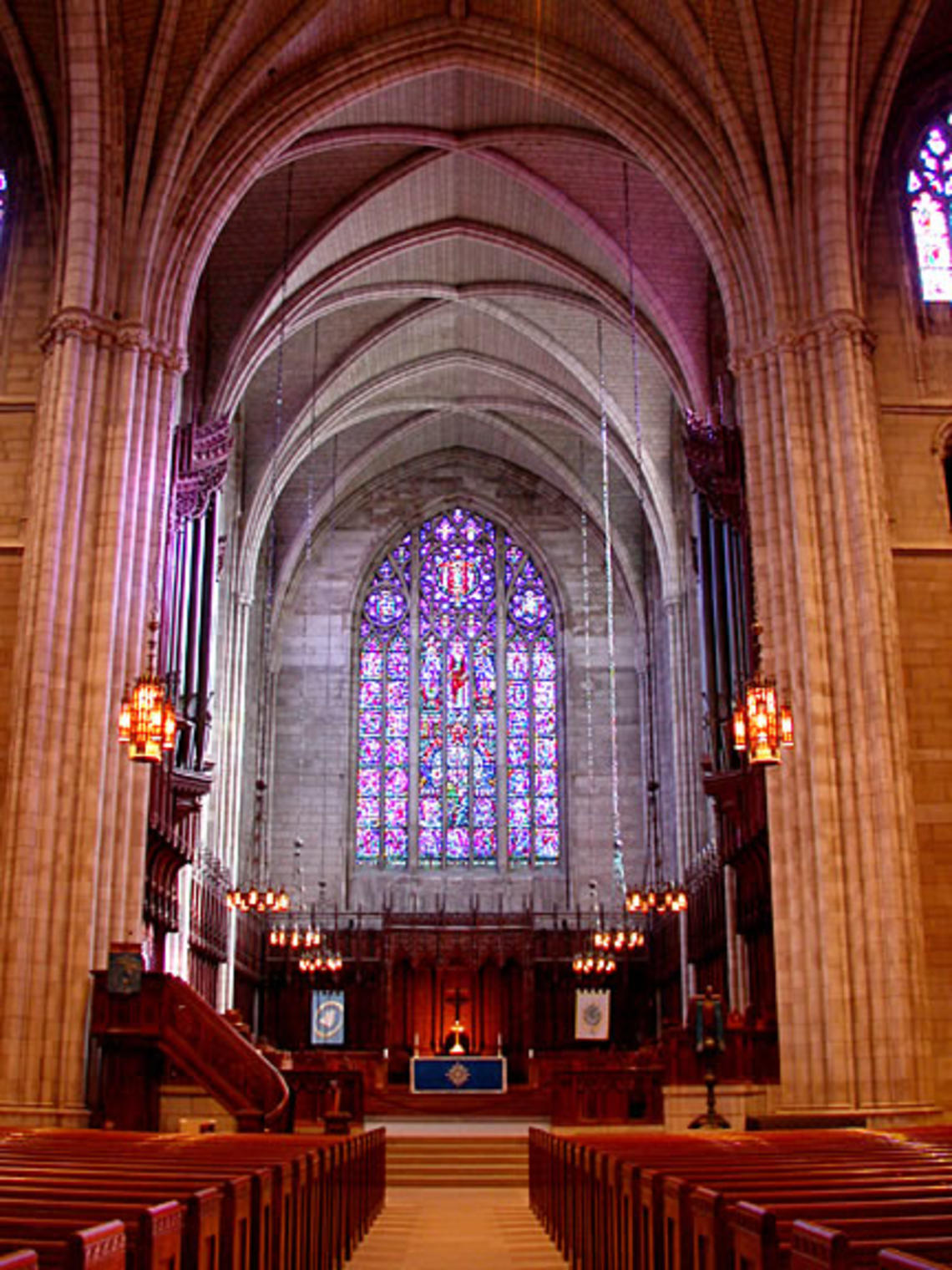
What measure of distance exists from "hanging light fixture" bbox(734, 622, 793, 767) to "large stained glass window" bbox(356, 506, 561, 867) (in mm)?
21160

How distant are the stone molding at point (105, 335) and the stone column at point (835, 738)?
8.00m

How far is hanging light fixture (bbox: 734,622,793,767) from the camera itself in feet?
48.5

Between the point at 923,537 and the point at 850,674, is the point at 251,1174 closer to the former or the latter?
the point at 850,674

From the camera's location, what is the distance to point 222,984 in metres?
29.0

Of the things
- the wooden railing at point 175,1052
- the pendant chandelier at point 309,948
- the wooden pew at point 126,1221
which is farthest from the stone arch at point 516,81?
the wooden pew at point 126,1221

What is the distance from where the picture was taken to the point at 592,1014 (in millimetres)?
32625

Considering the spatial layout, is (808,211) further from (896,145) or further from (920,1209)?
(920,1209)

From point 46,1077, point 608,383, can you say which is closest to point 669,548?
point 608,383

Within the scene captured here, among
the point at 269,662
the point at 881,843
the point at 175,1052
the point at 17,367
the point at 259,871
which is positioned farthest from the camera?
the point at 269,662

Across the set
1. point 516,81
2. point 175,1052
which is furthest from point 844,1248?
point 516,81

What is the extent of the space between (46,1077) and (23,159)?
43.6ft

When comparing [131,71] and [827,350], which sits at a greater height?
[131,71]

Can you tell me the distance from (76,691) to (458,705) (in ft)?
65.1

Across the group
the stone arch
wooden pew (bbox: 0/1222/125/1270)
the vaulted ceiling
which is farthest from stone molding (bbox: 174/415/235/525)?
wooden pew (bbox: 0/1222/125/1270)
